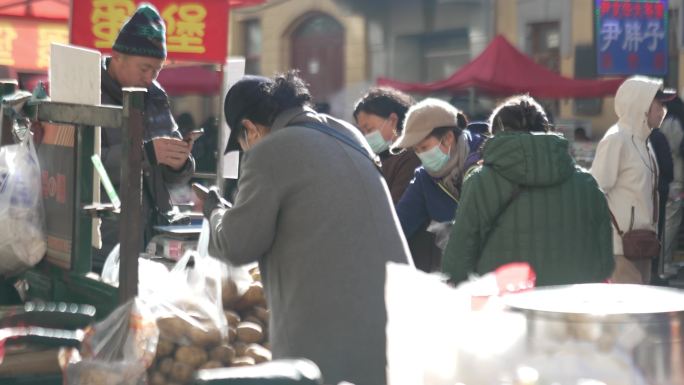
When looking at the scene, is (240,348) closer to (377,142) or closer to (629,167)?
(377,142)

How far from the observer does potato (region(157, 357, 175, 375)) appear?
11.6 ft

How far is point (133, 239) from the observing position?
3428 mm

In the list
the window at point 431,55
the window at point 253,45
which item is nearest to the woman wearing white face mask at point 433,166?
the window at point 431,55

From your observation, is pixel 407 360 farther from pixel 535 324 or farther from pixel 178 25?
pixel 178 25

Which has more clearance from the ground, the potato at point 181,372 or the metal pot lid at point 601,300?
the metal pot lid at point 601,300

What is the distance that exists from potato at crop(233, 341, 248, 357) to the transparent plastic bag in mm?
492

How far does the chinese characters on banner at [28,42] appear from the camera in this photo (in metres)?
12.0

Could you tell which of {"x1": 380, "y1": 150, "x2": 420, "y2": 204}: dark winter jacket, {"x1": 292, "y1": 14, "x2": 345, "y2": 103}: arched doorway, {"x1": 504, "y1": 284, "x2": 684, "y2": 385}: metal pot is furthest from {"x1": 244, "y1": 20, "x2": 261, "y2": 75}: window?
{"x1": 504, "y1": 284, "x2": 684, "y2": 385}: metal pot

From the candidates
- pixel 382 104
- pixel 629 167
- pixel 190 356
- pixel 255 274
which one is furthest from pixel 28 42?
pixel 190 356

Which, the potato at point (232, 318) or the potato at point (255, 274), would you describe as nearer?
the potato at point (232, 318)

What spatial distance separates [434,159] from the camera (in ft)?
17.1

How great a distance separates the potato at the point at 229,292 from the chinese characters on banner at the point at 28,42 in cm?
855

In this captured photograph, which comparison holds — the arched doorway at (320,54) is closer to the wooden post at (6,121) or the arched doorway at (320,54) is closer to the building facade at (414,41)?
the building facade at (414,41)

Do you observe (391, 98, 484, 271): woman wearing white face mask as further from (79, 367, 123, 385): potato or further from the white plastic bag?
(79, 367, 123, 385): potato
